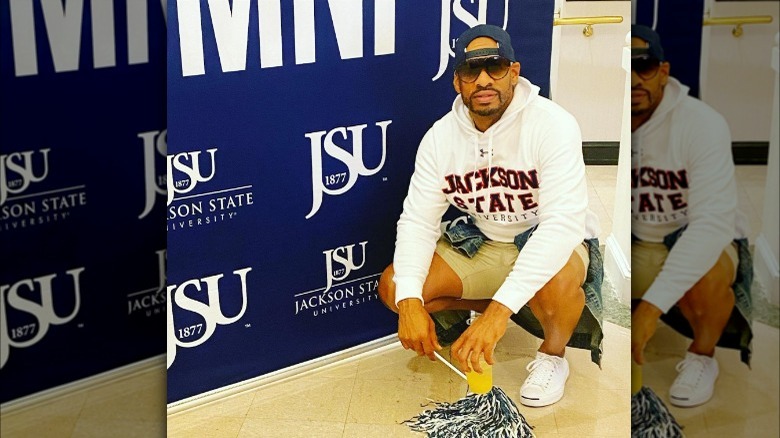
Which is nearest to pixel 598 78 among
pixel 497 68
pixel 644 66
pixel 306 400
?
pixel 644 66

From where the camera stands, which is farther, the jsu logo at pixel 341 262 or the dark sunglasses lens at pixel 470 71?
the jsu logo at pixel 341 262

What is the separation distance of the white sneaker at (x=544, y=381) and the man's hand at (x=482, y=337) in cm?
9

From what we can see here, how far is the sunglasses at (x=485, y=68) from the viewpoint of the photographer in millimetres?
1783

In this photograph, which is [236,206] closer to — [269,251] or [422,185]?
[269,251]

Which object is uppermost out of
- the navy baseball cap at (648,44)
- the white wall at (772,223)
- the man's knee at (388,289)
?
the navy baseball cap at (648,44)

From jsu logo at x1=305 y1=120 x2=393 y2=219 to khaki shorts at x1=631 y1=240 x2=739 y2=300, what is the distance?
58 centimetres

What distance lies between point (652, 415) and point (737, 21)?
0.85 metres

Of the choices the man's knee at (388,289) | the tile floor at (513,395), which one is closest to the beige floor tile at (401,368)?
the tile floor at (513,395)

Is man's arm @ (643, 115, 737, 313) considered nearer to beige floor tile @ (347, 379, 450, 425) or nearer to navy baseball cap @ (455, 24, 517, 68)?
navy baseball cap @ (455, 24, 517, 68)

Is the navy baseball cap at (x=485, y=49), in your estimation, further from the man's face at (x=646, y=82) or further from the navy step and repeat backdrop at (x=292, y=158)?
the man's face at (x=646, y=82)

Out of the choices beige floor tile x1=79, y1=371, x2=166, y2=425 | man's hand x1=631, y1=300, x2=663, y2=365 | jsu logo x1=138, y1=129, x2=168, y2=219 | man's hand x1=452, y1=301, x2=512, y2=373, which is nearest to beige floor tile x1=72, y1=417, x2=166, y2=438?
beige floor tile x1=79, y1=371, x2=166, y2=425

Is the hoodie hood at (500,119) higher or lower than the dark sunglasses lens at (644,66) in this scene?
lower

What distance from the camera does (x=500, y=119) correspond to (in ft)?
5.83

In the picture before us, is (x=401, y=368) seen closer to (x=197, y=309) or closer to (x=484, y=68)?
(x=197, y=309)
